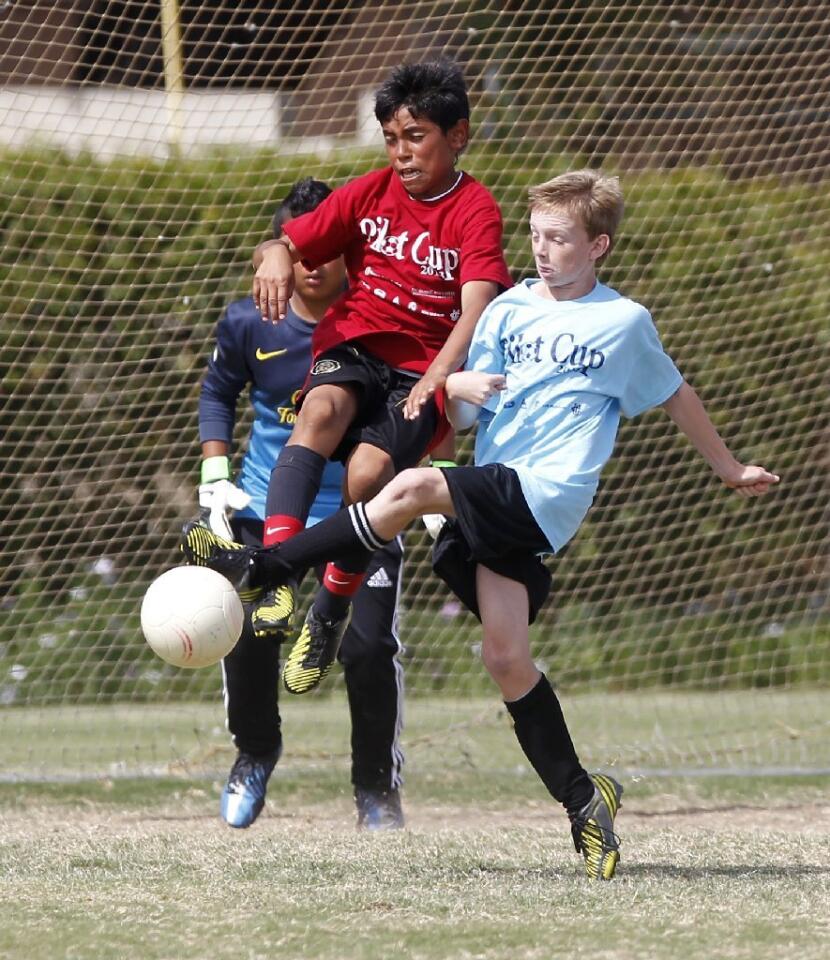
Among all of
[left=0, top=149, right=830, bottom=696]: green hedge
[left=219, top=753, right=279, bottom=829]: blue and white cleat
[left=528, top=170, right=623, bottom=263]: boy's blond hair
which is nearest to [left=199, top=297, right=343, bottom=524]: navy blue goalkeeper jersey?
[left=219, top=753, right=279, bottom=829]: blue and white cleat

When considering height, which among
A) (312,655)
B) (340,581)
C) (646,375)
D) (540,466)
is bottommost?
(312,655)

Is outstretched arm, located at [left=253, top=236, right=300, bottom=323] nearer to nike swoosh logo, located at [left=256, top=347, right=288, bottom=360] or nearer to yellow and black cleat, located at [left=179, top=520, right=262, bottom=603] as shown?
yellow and black cleat, located at [left=179, top=520, right=262, bottom=603]

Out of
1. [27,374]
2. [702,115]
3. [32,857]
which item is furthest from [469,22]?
[32,857]

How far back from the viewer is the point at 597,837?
430cm

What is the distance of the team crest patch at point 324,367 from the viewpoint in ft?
15.5

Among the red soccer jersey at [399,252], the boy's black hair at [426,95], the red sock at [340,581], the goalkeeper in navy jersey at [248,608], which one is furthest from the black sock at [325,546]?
the goalkeeper in navy jersey at [248,608]

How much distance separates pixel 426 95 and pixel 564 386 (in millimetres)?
1035

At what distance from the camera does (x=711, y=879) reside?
430cm

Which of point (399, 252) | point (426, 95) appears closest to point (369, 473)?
point (399, 252)

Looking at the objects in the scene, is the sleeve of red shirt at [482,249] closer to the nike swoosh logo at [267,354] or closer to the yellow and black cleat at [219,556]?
the yellow and black cleat at [219,556]

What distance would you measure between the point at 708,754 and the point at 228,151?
4223mm

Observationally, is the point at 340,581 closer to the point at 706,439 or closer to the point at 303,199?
the point at 706,439

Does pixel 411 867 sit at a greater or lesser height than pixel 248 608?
greater

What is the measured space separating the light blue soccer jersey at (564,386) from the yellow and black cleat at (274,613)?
2.30ft
